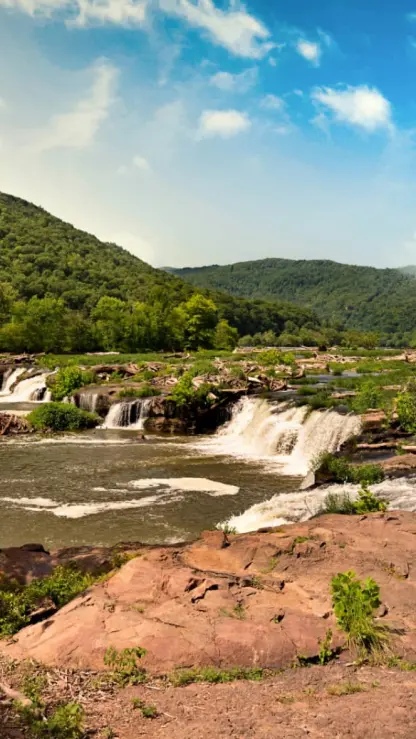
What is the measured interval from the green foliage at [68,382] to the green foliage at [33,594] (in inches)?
1044

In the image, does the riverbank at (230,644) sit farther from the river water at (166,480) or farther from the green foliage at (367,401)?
the green foliage at (367,401)

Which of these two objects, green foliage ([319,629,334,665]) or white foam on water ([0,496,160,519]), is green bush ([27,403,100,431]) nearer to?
white foam on water ([0,496,160,519])

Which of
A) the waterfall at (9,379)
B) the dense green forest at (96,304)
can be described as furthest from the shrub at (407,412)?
the dense green forest at (96,304)

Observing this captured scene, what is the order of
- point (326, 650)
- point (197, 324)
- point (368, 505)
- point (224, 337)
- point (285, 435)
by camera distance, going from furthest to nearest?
point (224, 337) → point (197, 324) → point (285, 435) → point (368, 505) → point (326, 650)

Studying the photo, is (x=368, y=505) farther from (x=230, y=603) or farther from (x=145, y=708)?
(x=145, y=708)

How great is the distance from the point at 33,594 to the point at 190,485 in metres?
10.4

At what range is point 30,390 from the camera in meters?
39.8

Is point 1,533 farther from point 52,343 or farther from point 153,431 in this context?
point 52,343

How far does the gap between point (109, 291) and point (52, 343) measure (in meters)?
42.5

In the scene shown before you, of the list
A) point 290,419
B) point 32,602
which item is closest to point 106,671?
point 32,602

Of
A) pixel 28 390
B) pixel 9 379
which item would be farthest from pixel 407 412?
pixel 9 379

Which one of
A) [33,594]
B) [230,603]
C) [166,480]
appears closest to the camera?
[230,603]

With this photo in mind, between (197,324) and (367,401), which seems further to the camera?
(197,324)

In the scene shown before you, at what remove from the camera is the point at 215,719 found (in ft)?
16.1
